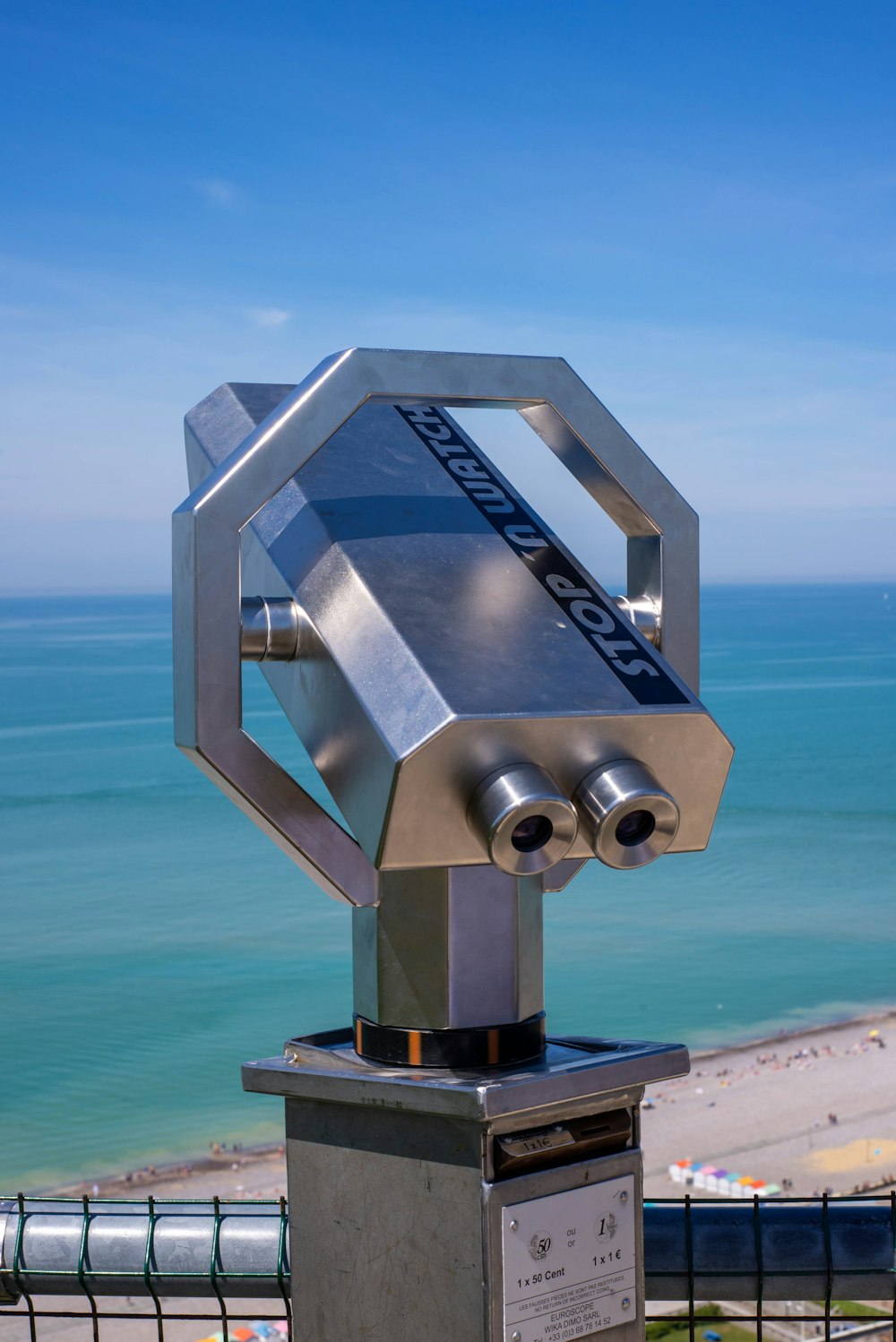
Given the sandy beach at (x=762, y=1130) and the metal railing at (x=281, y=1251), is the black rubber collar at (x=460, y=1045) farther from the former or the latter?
the sandy beach at (x=762, y=1130)

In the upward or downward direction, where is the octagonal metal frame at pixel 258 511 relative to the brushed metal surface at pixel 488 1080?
upward

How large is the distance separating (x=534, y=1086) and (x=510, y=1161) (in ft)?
0.24

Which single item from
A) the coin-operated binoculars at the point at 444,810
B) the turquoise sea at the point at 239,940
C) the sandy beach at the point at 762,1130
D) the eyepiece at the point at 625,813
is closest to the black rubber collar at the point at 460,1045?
the coin-operated binoculars at the point at 444,810

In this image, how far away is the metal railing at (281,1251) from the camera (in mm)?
1534

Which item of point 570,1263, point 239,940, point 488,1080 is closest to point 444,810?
point 488,1080

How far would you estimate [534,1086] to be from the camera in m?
1.30

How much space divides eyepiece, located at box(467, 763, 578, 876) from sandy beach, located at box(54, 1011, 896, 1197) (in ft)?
56.5

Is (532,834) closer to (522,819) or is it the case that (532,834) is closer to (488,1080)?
(522,819)

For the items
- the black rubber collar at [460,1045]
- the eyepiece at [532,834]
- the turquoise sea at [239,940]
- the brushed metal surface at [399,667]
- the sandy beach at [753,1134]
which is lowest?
the sandy beach at [753,1134]

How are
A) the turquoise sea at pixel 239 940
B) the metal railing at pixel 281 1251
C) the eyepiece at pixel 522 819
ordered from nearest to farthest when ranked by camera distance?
the eyepiece at pixel 522 819, the metal railing at pixel 281 1251, the turquoise sea at pixel 239 940

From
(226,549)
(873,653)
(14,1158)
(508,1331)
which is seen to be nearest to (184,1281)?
(508,1331)

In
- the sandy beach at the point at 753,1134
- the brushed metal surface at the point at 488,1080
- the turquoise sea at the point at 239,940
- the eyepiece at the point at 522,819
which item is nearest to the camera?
the eyepiece at the point at 522,819

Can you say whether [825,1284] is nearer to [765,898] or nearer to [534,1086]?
[534,1086]

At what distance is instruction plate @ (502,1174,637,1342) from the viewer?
131 cm
